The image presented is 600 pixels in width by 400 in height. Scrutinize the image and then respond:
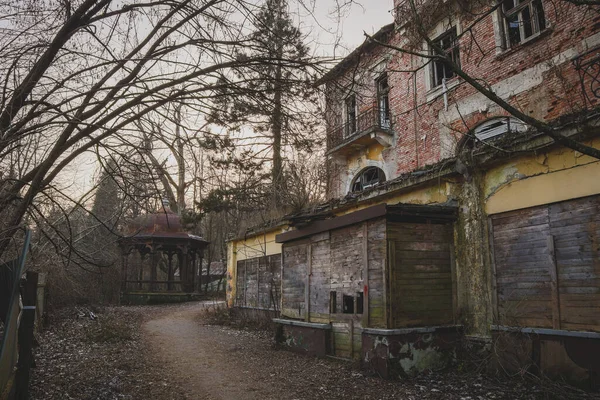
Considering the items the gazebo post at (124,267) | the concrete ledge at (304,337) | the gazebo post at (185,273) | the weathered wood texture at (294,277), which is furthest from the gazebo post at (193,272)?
the concrete ledge at (304,337)

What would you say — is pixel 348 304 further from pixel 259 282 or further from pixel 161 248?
pixel 161 248

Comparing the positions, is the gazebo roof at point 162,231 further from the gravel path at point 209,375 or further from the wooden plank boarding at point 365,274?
the wooden plank boarding at point 365,274

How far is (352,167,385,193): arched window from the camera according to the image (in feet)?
54.3

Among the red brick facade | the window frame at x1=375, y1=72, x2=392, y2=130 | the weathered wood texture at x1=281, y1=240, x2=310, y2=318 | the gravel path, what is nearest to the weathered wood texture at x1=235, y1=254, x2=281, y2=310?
the gravel path

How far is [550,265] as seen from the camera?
6.77m

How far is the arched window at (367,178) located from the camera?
54.3 feet

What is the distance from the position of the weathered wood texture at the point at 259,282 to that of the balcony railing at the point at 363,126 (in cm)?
505

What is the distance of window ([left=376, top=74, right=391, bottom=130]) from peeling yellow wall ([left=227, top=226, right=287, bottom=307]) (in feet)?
17.6

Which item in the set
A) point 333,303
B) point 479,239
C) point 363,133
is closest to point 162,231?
point 363,133

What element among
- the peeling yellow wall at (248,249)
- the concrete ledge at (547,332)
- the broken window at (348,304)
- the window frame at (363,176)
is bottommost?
the concrete ledge at (547,332)

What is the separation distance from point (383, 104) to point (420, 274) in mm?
10193

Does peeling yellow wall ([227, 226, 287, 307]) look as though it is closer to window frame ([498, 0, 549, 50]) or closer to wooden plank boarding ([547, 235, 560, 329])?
window frame ([498, 0, 549, 50])

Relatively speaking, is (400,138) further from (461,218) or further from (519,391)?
Result: (519,391)

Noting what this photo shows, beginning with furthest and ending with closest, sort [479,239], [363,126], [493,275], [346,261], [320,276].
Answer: [363,126]
[320,276]
[346,261]
[479,239]
[493,275]
